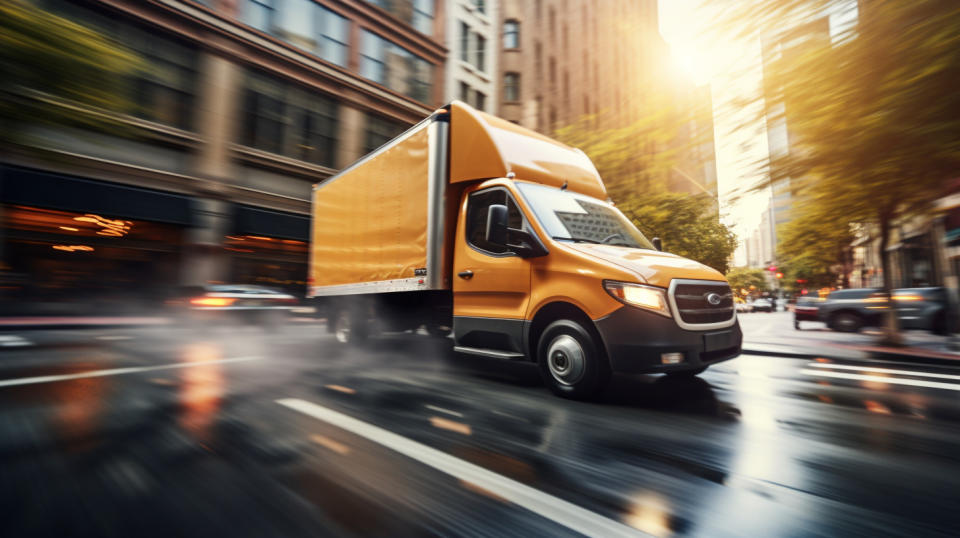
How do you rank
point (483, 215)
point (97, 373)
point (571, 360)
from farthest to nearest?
point (483, 215), point (97, 373), point (571, 360)

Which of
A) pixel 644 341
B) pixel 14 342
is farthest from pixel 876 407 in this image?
pixel 14 342

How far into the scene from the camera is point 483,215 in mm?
5871

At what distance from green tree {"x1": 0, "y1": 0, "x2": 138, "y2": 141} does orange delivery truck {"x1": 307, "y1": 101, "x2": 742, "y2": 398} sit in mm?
3500

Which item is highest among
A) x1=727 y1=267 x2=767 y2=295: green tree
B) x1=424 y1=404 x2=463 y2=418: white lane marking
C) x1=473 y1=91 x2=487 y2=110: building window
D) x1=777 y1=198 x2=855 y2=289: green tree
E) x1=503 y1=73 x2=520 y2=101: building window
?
x1=503 y1=73 x2=520 y2=101: building window

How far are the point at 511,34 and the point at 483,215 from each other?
31809 millimetres

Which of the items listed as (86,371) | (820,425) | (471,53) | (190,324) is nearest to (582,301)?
(820,425)

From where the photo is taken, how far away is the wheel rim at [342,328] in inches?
337

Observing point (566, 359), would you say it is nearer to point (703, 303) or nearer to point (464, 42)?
point (703, 303)

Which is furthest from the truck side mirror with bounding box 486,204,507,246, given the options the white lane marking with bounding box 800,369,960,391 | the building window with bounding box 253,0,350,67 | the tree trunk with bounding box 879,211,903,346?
the building window with bounding box 253,0,350,67

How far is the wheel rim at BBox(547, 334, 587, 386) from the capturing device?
14.9ft

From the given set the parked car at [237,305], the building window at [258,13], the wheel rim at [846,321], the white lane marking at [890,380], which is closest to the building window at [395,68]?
the building window at [258,13]

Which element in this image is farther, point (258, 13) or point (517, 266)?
point (258, 13)

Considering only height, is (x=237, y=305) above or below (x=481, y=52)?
below

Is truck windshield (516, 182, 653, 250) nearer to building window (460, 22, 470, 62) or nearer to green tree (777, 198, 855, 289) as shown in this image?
green tree (777, 198, 855, 289)
